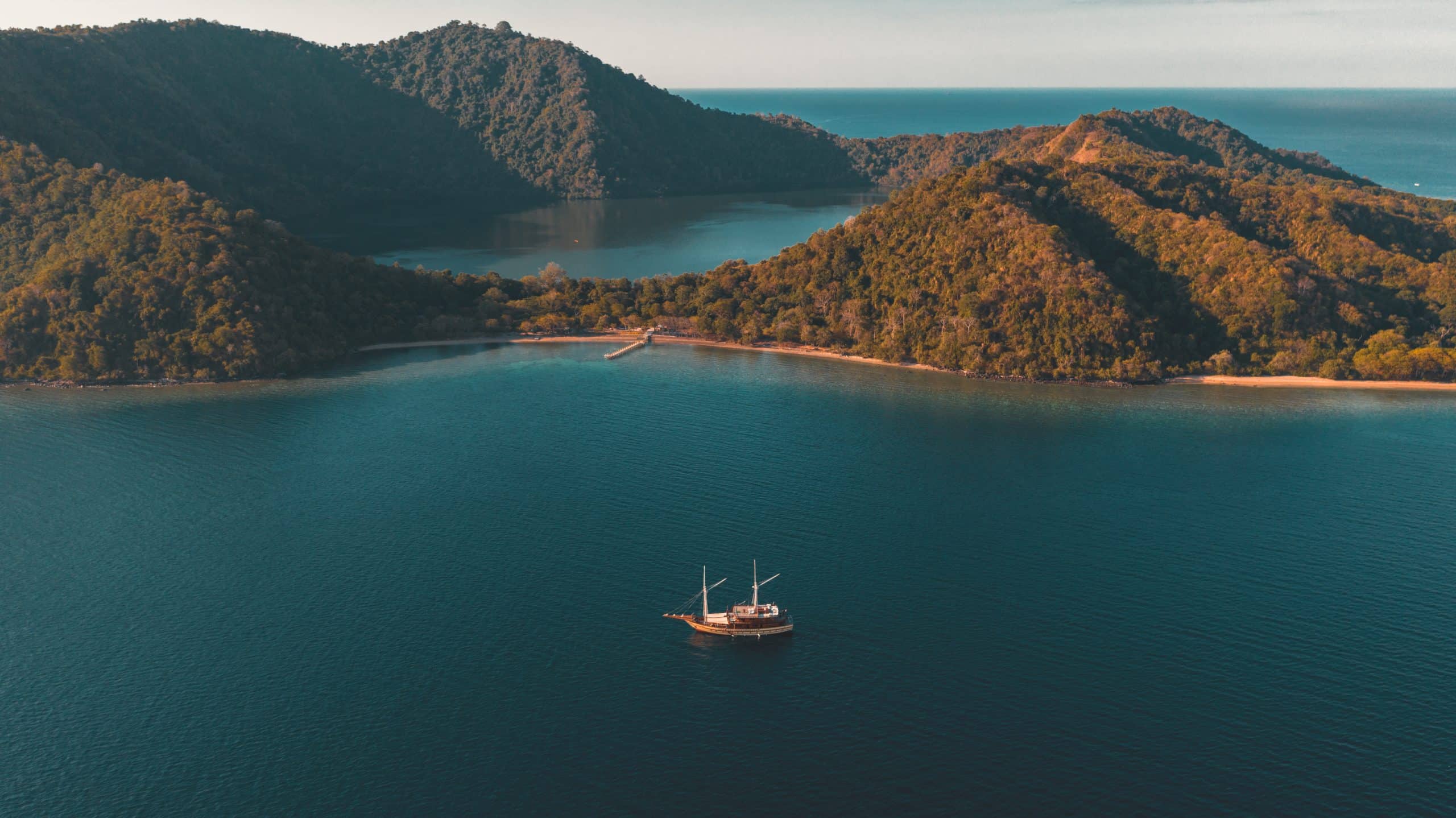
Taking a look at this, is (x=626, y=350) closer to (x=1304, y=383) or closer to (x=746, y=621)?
(x=746, y=621)

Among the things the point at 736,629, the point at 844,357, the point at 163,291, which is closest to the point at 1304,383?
the point at 844,357

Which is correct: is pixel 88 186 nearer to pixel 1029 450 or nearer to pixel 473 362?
pixel 473 362

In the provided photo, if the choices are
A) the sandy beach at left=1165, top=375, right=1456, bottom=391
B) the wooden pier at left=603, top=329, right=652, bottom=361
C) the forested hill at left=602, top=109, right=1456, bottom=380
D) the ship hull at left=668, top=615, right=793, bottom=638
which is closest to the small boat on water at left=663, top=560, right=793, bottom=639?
the ship hull at left=668, top=615, right=793, bottom=638

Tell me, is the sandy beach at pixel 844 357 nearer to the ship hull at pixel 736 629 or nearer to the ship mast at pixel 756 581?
the ship mast at pixel 756 581

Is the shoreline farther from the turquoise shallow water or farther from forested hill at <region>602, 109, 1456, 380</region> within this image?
the turquoise shallow water

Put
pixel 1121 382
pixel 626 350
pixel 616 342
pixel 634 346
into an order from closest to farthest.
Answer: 1. pixel 1121 382
2. pixel 626 350
3. pixel 634 346
4. pixel 616 342

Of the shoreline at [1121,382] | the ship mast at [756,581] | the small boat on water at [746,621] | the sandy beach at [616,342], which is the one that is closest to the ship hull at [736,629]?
the small boat on water at [746,621]
